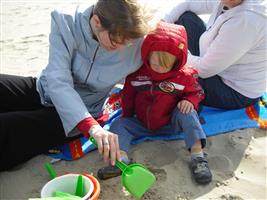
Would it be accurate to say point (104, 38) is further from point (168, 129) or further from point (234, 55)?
point (234, 55)

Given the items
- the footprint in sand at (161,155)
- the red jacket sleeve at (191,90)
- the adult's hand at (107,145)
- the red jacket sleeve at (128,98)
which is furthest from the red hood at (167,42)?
the adult's hand at (107,145)

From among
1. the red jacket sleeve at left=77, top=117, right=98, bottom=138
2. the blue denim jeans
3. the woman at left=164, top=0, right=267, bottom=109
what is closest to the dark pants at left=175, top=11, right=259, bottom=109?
the woman at left=164, top=0, right=267, bottom=109

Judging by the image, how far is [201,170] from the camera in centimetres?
187

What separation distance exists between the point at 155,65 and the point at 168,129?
0.39m

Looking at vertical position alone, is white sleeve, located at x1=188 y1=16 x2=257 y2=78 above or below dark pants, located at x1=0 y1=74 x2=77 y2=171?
above

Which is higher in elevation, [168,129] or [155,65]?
[155,65]

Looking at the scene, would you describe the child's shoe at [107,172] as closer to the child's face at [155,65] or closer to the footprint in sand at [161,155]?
the footprint in sand at [161,155]

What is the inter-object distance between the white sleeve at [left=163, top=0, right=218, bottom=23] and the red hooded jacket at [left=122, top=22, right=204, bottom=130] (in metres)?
0.73

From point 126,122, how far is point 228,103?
2.03ft

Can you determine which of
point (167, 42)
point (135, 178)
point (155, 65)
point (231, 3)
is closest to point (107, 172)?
point (135, 178)

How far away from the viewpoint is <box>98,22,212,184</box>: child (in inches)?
74.5

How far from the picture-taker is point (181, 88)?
6.65 feet

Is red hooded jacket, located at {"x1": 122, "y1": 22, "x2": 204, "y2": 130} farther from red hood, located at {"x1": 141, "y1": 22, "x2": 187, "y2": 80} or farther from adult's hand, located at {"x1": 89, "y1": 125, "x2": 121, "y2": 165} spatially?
adult's hand, located at {"x1": 89, "y1": 125, "x2": 121, "y2": 165}

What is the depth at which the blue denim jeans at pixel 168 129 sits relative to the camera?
195 cm
